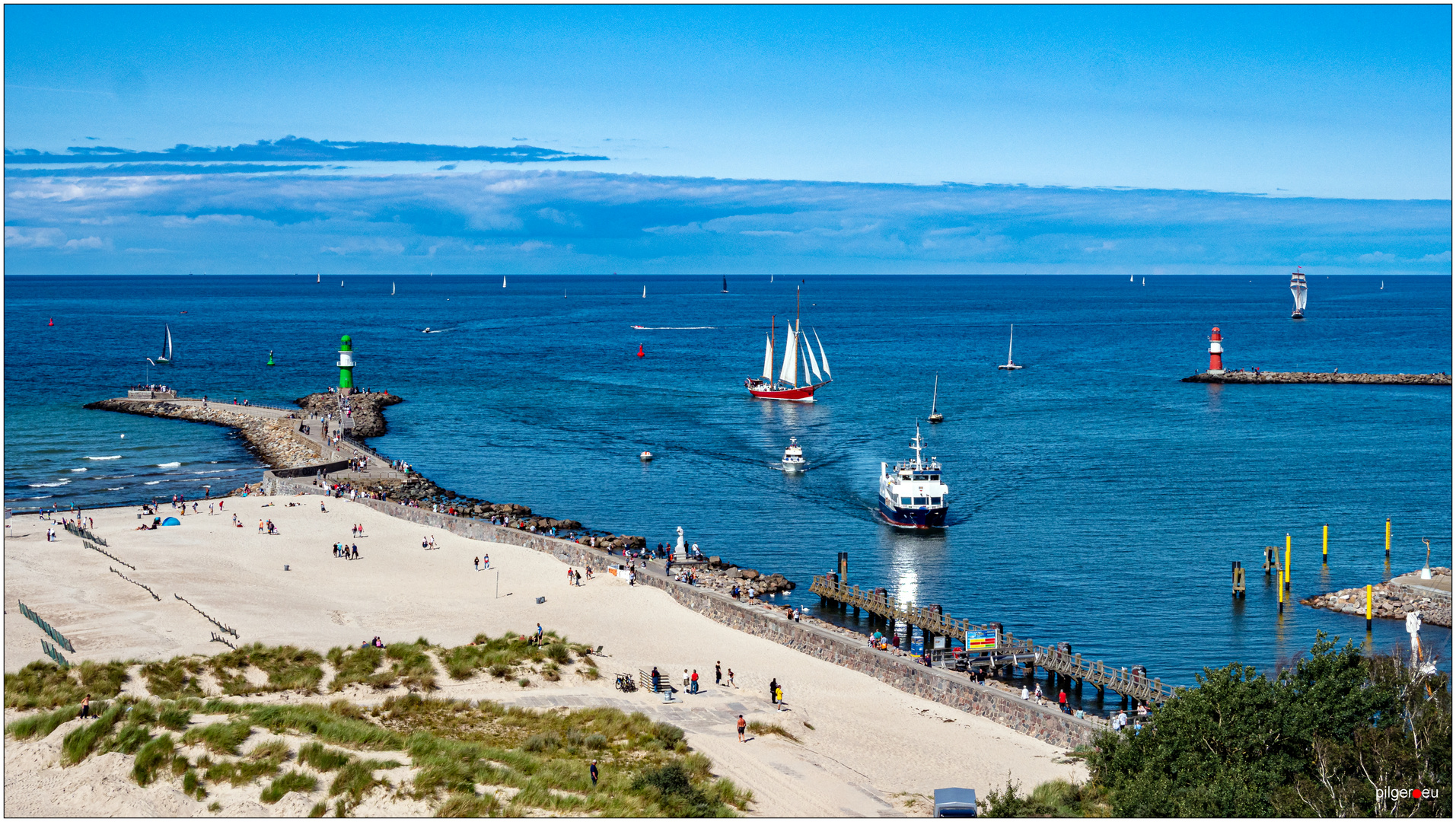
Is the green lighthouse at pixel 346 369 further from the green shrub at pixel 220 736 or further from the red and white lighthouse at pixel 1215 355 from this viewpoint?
the red and white lighthouse at pixel 1215 355

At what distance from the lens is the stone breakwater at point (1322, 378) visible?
4776 inches

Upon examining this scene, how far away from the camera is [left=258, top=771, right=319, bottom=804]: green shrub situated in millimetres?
21766

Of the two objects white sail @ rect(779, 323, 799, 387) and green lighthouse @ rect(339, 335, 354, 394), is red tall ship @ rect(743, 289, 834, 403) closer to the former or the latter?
white sail @ rect(779, 323, 799, 387)

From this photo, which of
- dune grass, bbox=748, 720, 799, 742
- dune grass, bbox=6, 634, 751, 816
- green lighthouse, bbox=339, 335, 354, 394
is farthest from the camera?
green lighthouse, bbox=339, 335, 354, 394

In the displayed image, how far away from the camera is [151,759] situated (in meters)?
22.3

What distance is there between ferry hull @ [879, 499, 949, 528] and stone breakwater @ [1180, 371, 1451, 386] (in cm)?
7471

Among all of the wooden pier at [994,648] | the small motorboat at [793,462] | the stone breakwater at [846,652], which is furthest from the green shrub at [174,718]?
the small motorboat at [793,462]

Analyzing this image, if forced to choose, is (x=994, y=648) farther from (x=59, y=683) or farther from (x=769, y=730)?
(x=59, y=683)

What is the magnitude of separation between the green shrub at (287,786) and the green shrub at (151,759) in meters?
2.00

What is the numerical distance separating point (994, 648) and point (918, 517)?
1971 centimetres

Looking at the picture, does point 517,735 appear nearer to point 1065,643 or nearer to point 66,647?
point 66,647

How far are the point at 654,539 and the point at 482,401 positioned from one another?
5566 cm

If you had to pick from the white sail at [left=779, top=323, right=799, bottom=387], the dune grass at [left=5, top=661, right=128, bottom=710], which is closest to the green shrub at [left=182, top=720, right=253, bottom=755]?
the dune grass at [left=5, top=661, right=128, bottom=710]

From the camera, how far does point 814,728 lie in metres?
31.6
